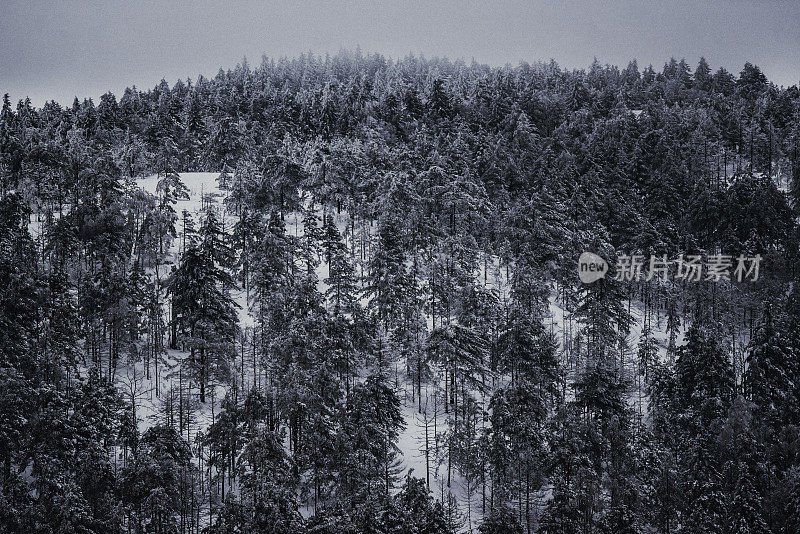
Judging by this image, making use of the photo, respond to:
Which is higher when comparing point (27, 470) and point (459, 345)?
point (459, 345)

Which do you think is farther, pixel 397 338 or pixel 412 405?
pixel 397 338

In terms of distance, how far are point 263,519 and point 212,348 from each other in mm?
19966

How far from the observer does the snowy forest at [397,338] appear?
144 feet

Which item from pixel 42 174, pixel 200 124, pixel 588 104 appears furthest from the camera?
pixel 588 104

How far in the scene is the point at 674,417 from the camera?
53781 mm

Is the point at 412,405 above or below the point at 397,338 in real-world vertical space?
below

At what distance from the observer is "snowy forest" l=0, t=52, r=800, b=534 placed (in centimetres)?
4400

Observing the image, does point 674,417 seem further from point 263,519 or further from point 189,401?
point 189,401

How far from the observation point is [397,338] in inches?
2454

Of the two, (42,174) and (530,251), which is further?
(42,174)

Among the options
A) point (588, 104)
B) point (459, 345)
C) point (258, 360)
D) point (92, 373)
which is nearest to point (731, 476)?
point (459, 345)

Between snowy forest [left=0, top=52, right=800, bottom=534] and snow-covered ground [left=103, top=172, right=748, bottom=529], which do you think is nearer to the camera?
snowy forest [left=0, top=52, right=800, bottom=534]

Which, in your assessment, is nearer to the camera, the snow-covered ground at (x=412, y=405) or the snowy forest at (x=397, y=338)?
the snowy forest at (x=397, y=338)

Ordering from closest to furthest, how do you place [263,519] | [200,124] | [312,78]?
[263,519]
[200,124]
[312,78]
